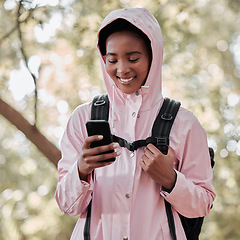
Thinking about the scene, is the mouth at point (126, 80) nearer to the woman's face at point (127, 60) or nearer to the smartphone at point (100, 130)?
the woman's face at point (127, 60)

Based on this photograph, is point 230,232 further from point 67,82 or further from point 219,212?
point 67,82

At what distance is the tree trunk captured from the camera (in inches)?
129

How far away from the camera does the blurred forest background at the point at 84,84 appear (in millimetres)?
4879

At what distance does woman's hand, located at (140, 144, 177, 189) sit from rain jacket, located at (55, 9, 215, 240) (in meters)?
0.03

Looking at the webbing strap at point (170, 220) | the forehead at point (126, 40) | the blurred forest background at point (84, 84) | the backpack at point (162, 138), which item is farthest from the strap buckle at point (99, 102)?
the blurred forest background at point (84, 84)

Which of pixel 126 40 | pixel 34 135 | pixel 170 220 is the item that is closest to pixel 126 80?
pixel 126 40

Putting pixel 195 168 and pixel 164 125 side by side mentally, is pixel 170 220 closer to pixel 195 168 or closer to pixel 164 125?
pixel 195 168

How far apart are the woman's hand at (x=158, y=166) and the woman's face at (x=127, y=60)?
31cm

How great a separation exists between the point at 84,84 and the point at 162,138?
14.3 feet

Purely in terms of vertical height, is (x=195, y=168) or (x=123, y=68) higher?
(x=123, y=68)

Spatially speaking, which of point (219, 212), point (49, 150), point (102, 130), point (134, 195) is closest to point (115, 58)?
point (102, 130)

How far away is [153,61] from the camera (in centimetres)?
209

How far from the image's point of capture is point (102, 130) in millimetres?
1811

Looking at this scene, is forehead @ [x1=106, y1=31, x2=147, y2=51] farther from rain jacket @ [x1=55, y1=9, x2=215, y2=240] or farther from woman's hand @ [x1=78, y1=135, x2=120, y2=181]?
woman's hand @ [x1=78, y1=135, x2=120, y2=181]
